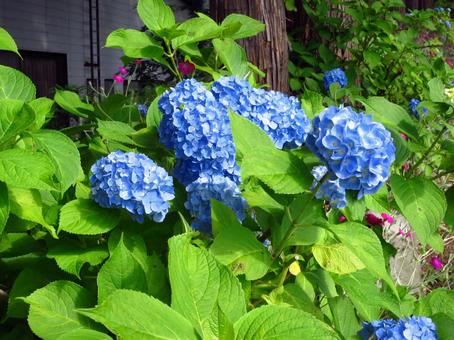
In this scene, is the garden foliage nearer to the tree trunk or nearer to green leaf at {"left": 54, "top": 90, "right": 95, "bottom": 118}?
green leaf at {"left": 54, "top": 90, "right": 95, "bottom": 118}

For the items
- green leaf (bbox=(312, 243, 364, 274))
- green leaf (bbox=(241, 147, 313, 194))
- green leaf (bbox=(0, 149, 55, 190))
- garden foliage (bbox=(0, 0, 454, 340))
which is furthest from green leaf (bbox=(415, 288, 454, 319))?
green leaf (bbox=(0, 149, 55, 190))

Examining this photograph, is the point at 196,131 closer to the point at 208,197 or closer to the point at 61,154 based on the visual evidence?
the point at 208,197

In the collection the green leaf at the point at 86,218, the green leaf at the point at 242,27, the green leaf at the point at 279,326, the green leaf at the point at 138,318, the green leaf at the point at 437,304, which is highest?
the green leaf at the point at 242,27

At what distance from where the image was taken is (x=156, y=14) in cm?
172

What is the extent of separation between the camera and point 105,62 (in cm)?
851

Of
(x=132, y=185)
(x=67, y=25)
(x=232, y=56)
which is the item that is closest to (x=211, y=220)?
(x=132, y=185)

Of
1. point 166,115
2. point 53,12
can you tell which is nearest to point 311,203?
point 166,115

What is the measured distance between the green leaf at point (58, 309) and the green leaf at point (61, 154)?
0.19 metres

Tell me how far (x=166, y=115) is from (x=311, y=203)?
38 centimetres

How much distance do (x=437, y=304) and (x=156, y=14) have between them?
1.04m

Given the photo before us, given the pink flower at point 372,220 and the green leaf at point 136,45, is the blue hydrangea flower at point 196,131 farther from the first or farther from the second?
the pink flower at point 372,220

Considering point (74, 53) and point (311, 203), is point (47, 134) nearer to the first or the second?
point (311, 203)

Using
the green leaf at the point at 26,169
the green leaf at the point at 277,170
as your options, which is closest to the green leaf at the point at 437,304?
the green leaf at the point at 277,170

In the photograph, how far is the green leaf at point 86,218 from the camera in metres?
1.13
